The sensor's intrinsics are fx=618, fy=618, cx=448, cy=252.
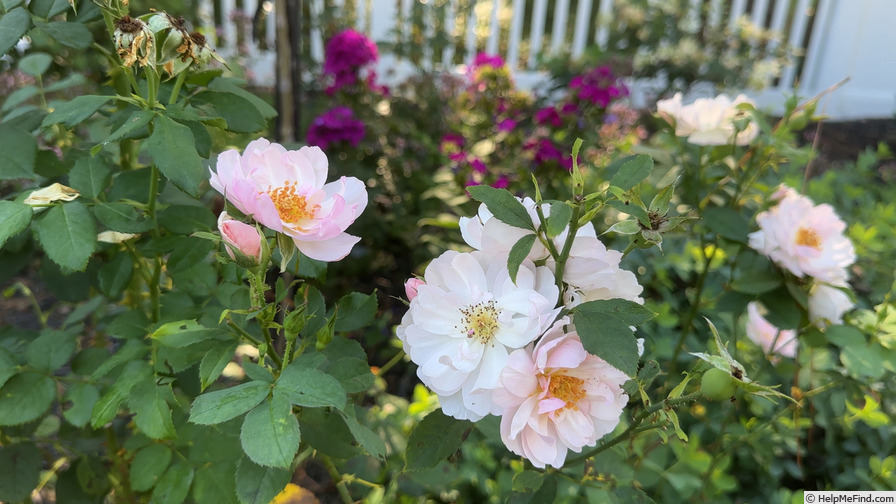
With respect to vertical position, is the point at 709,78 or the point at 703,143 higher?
the point at 703,143

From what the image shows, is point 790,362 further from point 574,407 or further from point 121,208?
point 121,208

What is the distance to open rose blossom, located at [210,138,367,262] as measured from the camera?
1.72 ft

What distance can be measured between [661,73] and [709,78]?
369 mm

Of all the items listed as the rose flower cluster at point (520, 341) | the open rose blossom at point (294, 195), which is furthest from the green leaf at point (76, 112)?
the rose flower cluster at point (520, 341)

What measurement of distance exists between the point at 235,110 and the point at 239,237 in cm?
25

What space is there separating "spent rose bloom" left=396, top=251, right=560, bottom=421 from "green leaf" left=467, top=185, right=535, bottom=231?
0.04m

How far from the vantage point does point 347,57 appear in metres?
2.25

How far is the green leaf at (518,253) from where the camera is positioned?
A: 490 millimetres

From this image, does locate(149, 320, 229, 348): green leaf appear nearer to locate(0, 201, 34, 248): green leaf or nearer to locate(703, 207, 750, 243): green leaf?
locate(0, 201, 34, 248): green leaf

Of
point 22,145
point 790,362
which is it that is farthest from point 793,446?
point 22,145

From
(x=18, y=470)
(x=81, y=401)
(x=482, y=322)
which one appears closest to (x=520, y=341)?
(x=482, y=322)

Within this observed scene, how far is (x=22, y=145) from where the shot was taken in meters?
0.72

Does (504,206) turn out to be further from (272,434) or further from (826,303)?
(826,303)

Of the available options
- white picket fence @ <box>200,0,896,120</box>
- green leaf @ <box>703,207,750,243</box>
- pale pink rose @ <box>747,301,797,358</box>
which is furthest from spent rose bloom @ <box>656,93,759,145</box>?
white picket fence @ <box>200,0,896,120</box>
